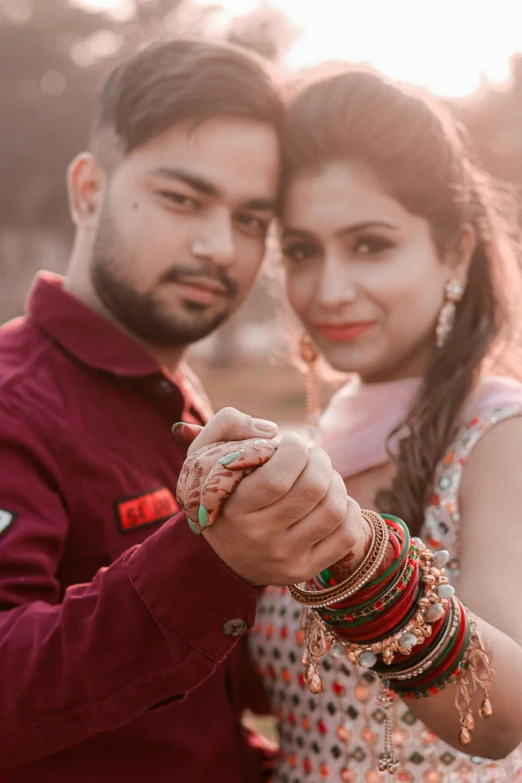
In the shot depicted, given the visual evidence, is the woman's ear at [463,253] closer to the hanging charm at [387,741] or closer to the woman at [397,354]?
the woman at [397,354]

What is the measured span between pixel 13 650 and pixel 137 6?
2072cm

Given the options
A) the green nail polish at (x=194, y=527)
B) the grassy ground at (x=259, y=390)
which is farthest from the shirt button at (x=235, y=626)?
the grassy ground at (x=259, y=390)

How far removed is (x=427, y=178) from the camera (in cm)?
252

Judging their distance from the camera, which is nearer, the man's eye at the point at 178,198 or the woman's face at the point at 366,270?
the woman's face at the point at 366,270

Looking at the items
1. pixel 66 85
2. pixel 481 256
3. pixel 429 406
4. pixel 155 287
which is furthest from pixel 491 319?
pixel 66 85

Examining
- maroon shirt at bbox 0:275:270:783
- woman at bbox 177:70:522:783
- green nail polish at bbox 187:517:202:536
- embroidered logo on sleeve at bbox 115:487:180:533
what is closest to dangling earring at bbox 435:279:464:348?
woman at bbox 177:70:522:783

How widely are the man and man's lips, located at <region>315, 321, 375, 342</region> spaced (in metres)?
0.34

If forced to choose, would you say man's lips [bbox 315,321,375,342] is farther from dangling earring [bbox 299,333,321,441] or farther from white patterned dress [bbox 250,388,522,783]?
white patterned dress [bbox 250,388,522,783]

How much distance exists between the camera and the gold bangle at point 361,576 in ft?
5.07

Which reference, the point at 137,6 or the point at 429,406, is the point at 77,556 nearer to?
the point at 429,406

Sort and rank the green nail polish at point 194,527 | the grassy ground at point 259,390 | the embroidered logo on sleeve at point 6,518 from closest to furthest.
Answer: the green nail polish at point 194,527 → the embroidered logo on sleeve at point 6,518 → the grassy ground at point 259,390

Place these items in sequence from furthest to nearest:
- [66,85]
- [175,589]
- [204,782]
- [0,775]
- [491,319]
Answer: [66,85]
[491,319]
[204,782]
[0,775]
[175,589]

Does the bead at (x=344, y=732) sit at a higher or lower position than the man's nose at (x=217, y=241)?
lower

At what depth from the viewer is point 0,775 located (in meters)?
2.08
